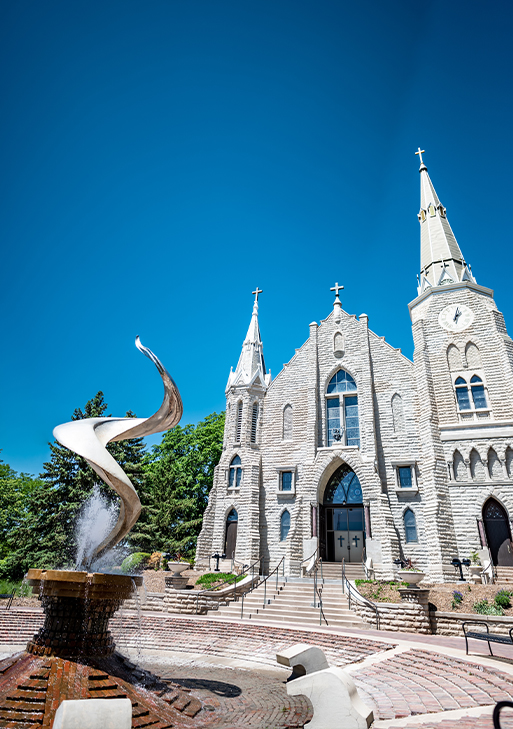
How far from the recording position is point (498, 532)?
2125cm

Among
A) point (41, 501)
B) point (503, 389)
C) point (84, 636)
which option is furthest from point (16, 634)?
point (503, 389)

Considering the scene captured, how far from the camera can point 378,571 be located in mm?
21219

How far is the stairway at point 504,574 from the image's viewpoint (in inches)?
741

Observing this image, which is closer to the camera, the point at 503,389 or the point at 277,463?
the point at 503,389

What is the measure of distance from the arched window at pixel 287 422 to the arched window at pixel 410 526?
26.3ft

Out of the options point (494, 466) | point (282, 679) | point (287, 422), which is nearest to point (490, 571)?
point (494, 466)

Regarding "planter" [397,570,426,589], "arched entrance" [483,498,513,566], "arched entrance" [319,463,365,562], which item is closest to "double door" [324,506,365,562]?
"arched entrance" [319,463,365,562]

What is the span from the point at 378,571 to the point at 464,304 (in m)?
15.8

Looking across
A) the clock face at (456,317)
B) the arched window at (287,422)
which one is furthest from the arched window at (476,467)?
the arched window at (287,422)

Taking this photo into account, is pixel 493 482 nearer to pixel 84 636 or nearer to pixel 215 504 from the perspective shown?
pixel 215 504

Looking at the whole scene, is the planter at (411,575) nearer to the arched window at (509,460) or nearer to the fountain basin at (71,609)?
the arched window at (509,460)

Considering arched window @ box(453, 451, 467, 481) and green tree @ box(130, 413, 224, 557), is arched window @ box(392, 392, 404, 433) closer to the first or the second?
arched window @ box(453, 451, 467, 481)

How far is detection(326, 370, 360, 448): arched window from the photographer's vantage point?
26.6m

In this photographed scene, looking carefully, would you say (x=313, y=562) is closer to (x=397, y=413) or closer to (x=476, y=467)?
(x=476, y=467)
